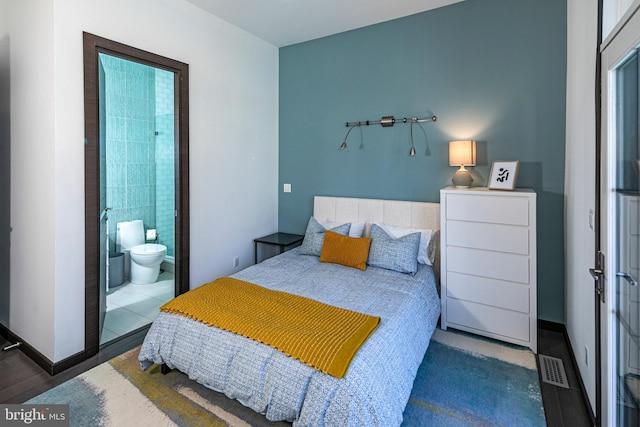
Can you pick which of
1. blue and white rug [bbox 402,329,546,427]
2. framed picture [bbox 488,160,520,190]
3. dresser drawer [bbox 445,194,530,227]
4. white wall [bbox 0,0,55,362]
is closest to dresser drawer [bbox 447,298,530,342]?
blue and white rug [bbox 402,329,546,427]

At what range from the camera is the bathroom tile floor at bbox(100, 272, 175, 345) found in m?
2.89

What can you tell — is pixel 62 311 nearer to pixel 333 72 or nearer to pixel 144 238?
pixel 144 238

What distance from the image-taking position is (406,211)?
11.1 ft

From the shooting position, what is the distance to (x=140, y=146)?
296 centimetres

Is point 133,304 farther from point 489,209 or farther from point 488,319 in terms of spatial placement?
point 489,209

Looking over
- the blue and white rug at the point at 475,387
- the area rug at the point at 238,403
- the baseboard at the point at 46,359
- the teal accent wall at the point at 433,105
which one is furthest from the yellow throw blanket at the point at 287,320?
the teal accent wall at the point at 433,105

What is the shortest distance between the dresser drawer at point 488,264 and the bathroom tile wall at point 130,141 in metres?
2.69

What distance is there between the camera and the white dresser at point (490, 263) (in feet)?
8.45

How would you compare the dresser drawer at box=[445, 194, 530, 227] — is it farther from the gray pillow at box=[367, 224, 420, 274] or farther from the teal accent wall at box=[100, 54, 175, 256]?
the teal accent wall at box=[100, 54, 175, 256]

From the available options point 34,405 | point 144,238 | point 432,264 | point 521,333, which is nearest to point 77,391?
point 34,405

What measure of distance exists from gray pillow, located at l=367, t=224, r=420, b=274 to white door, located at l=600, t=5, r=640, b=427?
148 centimetres

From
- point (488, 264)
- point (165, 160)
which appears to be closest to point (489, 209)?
point (488, 264)

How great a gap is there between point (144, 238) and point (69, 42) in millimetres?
1627

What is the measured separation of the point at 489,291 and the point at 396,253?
0.79 m
